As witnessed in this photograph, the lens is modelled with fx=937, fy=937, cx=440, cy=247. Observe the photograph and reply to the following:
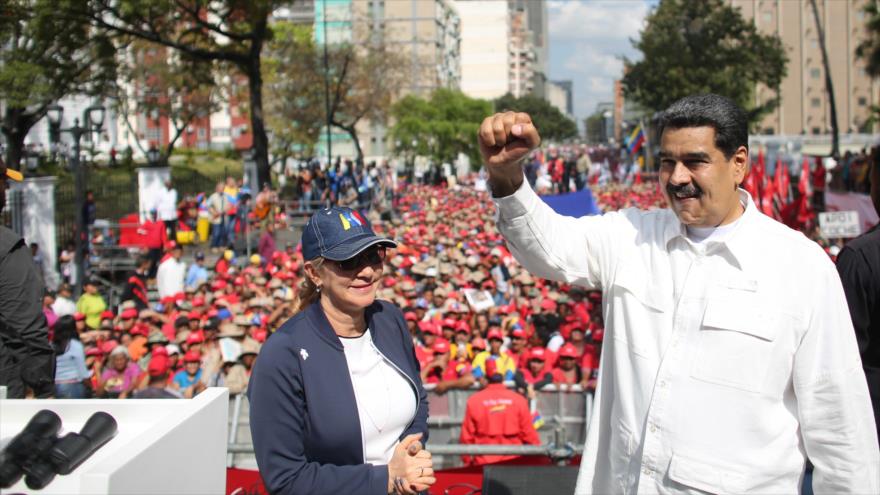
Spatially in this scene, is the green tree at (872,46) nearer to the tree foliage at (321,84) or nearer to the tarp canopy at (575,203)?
the tree foliage at (321,84)

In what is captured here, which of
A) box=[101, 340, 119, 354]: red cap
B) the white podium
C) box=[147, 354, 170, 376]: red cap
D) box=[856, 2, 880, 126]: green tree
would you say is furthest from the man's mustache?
box=[856, 2, 880, 126]: green tree

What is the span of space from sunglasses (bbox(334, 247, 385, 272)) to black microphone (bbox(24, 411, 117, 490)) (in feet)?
3.20

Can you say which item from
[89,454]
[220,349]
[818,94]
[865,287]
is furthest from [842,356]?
[818,94]

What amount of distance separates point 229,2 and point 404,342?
21.8 meters

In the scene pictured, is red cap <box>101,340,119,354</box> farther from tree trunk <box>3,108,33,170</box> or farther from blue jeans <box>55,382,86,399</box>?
tree trunk <box>3,108,33,170</box>

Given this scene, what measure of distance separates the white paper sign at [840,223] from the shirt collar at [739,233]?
10477 millimetres

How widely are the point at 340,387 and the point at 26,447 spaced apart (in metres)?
1.04

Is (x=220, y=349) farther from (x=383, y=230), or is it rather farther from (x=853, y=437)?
(x=383, y=230)

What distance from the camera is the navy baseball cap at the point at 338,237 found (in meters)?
2.83

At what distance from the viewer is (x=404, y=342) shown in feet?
9.91

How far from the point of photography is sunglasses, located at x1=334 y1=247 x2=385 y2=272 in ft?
9.40

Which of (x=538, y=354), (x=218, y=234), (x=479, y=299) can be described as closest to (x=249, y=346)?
(x=538, y=354)

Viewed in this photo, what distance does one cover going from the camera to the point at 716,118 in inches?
97.7

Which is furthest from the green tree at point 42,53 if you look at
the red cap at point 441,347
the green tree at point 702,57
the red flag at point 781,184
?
the green tree at point 702,57
